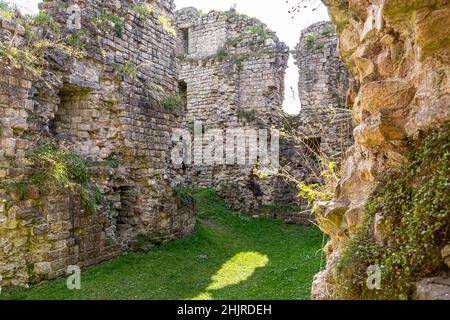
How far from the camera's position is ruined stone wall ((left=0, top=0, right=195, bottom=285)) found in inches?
244

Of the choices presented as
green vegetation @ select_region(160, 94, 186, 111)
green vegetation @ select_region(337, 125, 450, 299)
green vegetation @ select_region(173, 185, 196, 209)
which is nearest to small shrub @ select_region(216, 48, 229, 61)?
green vegetation @ select_region(160, 94, 186, 111)

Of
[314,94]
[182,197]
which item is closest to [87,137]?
[182,197]

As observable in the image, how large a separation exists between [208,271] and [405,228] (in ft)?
19.2

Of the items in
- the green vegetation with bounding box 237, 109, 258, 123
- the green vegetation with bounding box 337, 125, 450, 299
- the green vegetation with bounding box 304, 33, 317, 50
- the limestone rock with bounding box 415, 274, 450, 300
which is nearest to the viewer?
the limestone rock with bounding box 415, 274, 450, 300

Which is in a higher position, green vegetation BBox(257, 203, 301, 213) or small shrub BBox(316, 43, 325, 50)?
small shrub BBox(316, 43, 325, 50)

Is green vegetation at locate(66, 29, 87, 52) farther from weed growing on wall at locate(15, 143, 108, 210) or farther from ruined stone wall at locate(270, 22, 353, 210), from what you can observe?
ruined stone wall at locate(270, 22, 353, 210)

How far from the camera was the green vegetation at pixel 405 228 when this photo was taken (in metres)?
2.27

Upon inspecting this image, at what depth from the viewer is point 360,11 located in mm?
3705

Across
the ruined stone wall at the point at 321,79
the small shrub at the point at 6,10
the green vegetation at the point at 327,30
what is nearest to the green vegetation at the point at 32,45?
the small shrub at the point at 6,10

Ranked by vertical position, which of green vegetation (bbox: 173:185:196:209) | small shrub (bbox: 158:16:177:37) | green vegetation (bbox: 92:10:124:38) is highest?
small shrub (bbox: 158:16:177:37)

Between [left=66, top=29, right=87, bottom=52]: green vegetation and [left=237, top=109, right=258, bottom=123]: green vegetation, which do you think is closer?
[left=66, top=29, right=87, bottom=52]: green vegetation

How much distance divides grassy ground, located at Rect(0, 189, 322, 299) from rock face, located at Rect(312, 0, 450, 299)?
290cm

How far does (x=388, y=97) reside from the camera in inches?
119
